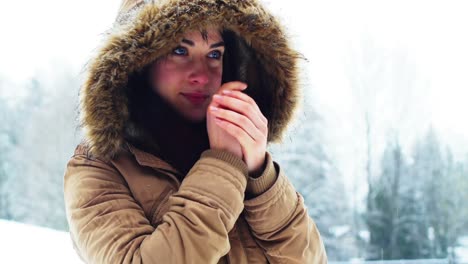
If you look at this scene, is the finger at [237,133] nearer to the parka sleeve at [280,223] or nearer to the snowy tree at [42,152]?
the parka sleeve at [280,223]

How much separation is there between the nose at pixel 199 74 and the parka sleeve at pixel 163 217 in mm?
137

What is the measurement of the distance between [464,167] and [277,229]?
439 cm

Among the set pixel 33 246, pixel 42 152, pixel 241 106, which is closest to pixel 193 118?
pixel 241 106

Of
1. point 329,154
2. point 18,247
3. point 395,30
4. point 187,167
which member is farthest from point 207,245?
point 395,30

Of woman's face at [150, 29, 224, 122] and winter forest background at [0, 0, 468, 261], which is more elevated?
woman's face at [150, 29, 224, 122]

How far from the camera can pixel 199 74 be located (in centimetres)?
71

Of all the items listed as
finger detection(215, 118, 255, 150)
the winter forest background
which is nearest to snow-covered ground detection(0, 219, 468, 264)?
finger detection(215, 118, 255, 150)

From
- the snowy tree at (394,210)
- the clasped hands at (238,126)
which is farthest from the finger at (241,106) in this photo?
the snowy tree at (394,210)

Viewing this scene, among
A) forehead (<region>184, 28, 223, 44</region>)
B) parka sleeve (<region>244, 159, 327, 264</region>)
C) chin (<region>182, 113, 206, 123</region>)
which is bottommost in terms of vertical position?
parka sleeve (<region>244, 159, 327, 264</region>)

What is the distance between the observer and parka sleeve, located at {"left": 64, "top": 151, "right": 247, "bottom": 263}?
556 millimetres

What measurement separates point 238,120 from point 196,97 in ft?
0.42

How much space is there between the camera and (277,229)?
2.17 ft

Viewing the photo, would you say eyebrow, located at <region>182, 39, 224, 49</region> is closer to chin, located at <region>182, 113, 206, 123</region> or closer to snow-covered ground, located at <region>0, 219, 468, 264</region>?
chin, located at <region>182, 113, 206, 123</region>

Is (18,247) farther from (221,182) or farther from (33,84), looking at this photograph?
(33,84)
